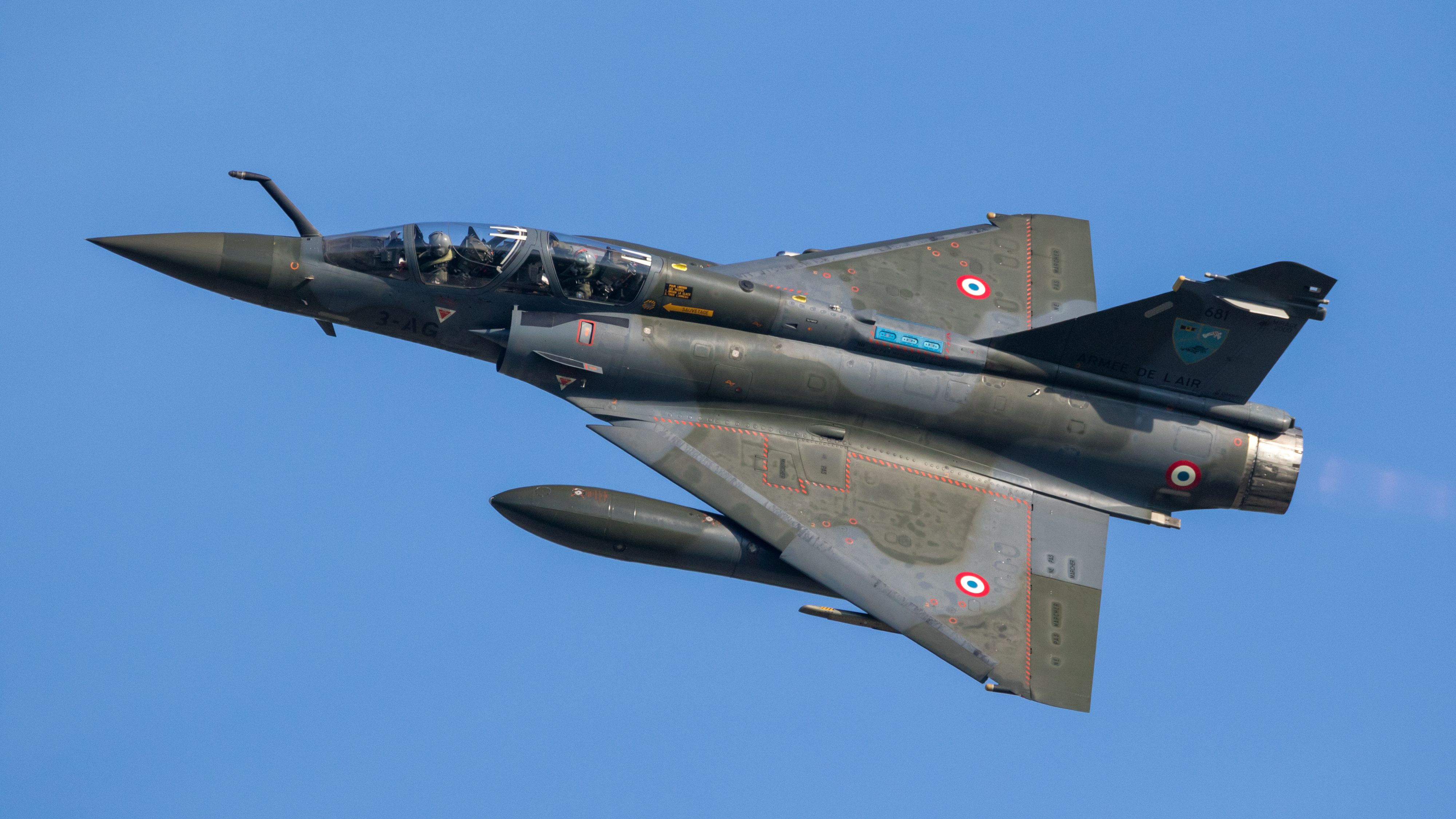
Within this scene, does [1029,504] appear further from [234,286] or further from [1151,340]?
[234,286]

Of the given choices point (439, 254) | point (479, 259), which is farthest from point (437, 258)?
point (479, 259)

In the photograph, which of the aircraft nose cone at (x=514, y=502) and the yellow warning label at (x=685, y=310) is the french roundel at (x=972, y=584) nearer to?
the yellow warning label at (x=685, y=310)

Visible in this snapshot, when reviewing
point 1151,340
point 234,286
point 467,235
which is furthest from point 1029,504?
point 234,286

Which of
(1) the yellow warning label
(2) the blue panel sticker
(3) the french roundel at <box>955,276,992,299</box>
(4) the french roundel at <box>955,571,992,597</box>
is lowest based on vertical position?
(4) the french roundel at <box>955,571,992,597</box>

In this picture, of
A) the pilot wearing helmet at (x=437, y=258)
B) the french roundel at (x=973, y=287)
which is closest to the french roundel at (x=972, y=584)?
the french roundel at (x=973, y=287)

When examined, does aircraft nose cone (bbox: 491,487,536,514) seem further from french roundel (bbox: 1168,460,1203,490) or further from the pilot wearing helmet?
french roundel (bbox: 1168,460,1203,490)

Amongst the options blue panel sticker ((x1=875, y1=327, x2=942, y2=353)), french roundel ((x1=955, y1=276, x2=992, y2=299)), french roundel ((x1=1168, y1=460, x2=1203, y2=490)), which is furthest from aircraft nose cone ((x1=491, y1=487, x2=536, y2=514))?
french roundel ((x1=1168, y1=460, x2=1203, y2=490))

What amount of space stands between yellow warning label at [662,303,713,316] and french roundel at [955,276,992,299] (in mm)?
4874

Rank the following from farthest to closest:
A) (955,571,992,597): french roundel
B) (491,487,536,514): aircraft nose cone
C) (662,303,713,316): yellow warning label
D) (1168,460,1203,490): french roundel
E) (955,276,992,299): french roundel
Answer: (955,276,992,299): french roundel < (1168,460,1203,490): french roundel < (662,303,713,316): yellow warning label < (955,571,992,597): french roundel < (491,487,536,514): aircraft nose cone

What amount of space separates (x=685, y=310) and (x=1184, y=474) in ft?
27.9

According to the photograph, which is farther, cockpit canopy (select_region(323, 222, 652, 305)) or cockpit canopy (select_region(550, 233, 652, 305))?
cockpit canopy (select_region(550, 233, 652, 305))

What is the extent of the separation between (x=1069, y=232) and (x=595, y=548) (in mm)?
11221

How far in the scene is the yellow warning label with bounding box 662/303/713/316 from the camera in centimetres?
2420

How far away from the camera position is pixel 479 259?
2362 cm
